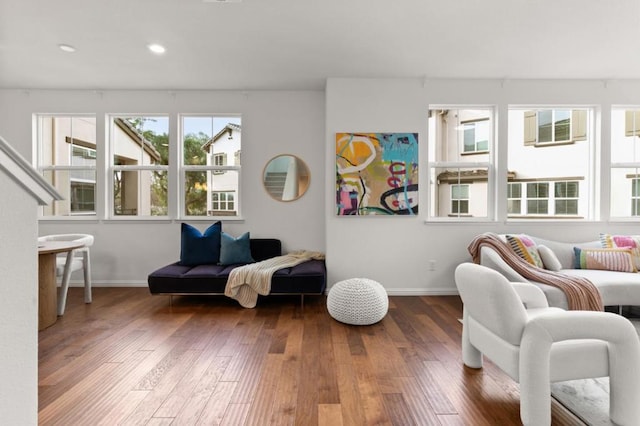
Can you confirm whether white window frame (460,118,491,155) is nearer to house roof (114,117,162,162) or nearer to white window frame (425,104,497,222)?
white window frame (425,104,497,222)

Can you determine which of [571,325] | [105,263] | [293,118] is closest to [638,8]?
[571,325]

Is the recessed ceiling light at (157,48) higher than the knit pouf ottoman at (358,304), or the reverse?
the recessed ceiling light at (157,48)

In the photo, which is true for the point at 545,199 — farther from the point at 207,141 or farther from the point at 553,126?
the point at 207,141

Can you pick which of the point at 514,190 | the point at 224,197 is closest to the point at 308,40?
the point at 224,197

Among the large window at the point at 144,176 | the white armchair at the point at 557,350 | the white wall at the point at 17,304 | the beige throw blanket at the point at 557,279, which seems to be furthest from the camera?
the large window at the point at 144,176

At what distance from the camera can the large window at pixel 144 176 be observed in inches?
181

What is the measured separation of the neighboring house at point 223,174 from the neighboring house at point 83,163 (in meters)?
0.82

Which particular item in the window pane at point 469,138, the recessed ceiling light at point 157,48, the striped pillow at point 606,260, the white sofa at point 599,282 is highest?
the recessed ceiling light at point 157,48

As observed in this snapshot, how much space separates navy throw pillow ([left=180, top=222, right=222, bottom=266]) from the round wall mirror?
1012 mm

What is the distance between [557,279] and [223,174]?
422cm

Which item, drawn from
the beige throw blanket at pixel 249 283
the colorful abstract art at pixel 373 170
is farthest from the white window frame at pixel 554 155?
the beige throw blanket at pixel 249 283

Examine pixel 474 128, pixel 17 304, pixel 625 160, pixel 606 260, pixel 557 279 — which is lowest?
pixel 557 279

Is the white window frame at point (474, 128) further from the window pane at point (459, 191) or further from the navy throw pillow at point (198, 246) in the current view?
the navy throw pillow at point (198, 246)

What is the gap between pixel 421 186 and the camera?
4098mm
